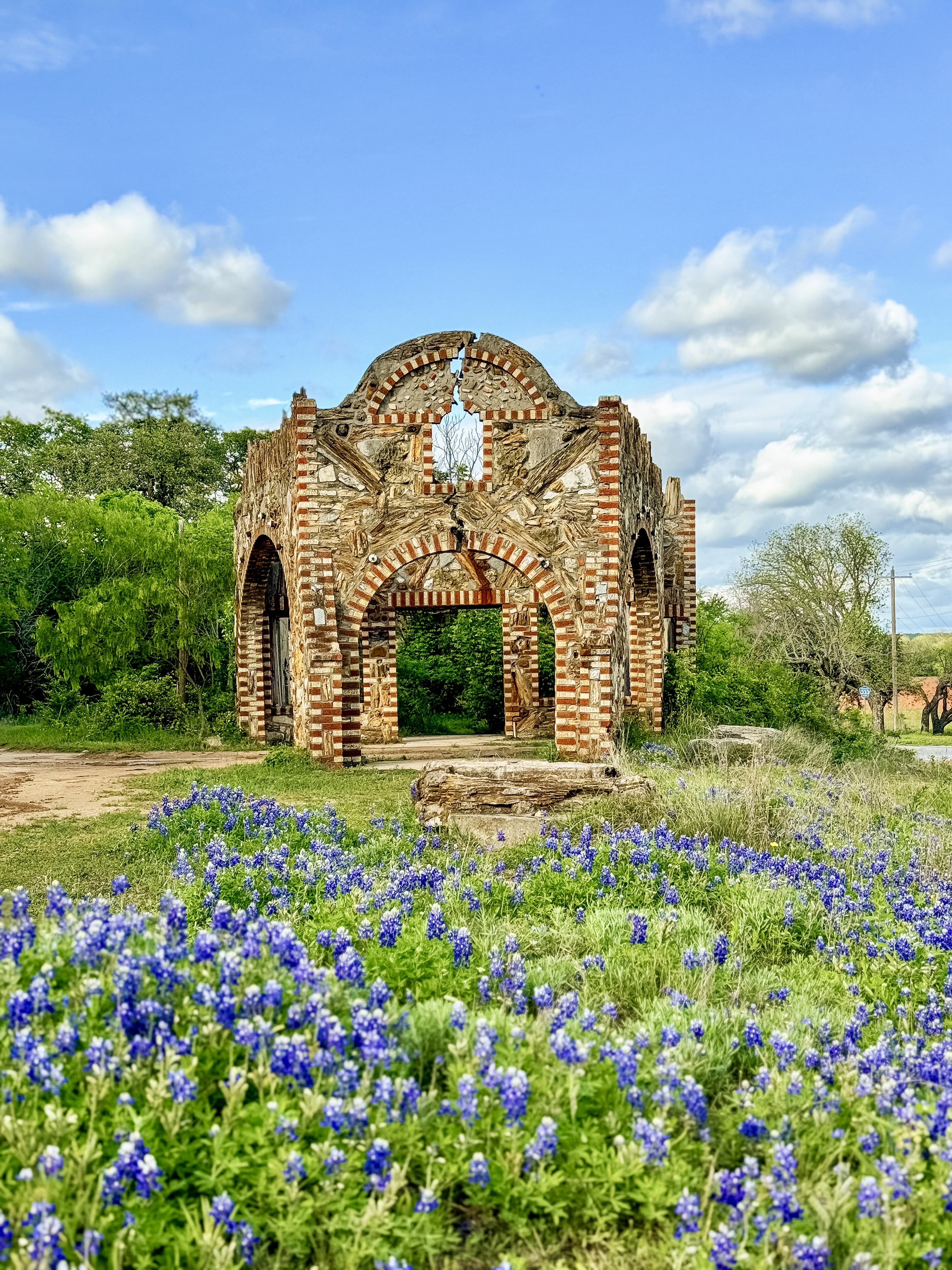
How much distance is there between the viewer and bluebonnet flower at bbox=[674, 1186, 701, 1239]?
295 centimetres

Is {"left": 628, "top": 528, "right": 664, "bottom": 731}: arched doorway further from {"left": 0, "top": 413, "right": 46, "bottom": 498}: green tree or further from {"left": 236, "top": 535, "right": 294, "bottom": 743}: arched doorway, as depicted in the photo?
{"left": 0, "top": 413, "right": 46, "bottom": 498}: green tree

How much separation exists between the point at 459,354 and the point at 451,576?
5.76 m

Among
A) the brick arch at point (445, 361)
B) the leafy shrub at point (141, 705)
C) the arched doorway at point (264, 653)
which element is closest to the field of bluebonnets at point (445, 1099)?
the brick arch at point (445, 361)

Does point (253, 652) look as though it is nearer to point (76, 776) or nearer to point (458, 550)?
point (76, 776)

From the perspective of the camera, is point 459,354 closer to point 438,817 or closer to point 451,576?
point 451,576

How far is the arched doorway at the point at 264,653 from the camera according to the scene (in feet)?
66.8

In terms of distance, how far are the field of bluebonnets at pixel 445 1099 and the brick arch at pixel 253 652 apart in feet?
50.5

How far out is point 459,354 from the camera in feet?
53.0

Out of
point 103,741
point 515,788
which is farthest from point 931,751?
point 515,788

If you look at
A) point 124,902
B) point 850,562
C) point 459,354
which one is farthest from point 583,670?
point 850,562

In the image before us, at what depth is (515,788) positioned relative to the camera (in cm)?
905

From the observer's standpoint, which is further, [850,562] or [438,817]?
[850,562]

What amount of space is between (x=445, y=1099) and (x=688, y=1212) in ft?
2.74

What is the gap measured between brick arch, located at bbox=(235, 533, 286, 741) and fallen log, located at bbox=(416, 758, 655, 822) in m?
11.7
